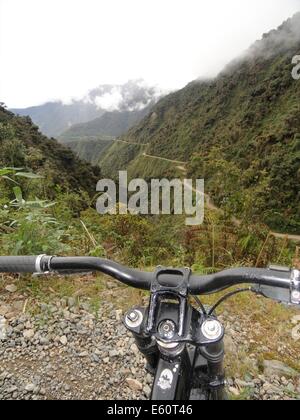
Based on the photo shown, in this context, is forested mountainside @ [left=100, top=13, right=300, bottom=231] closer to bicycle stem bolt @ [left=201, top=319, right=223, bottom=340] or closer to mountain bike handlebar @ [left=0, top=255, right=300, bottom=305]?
mountain bike handlebar @ [left=0, top=255, right=300, bottom=305]

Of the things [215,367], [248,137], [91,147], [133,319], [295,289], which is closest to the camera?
[295,289]

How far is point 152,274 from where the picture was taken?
112 centimetres

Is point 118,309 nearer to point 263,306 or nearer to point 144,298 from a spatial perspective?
point 144,298

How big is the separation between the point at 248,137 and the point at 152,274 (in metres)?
60.7

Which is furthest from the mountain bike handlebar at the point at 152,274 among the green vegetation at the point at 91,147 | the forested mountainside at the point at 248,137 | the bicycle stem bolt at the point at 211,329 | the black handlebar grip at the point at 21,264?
the green vegetation at the point at 91,147

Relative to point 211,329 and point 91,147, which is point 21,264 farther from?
point 91,147

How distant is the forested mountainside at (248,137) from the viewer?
6.07 metres

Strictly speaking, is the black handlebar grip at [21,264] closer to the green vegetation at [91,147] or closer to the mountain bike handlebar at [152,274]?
the mountain bike handlebar at [152,274]

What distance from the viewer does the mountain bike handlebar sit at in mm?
988

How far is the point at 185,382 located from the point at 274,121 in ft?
201

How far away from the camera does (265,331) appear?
9.55 feet

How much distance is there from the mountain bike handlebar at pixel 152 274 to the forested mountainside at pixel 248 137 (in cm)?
445

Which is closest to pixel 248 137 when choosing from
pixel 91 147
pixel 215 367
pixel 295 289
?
pixel 215 367

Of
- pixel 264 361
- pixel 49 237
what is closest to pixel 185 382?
pixel 264 361
